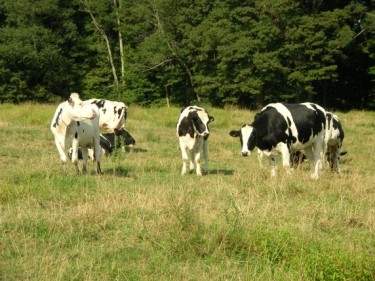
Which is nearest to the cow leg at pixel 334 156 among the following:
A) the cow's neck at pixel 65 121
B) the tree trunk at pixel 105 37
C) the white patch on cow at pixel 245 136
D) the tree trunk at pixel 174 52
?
the white patch on cow at pixel 245 136

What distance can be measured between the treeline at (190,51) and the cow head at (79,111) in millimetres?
25834

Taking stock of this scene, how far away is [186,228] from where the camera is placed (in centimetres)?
568

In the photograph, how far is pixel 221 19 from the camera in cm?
3753

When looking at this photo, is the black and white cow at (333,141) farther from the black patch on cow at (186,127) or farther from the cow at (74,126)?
the cow at (74,126)

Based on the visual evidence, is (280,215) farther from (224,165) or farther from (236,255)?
(224,165)

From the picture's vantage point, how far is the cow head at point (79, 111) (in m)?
10.1

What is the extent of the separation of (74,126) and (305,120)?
4765 millimetres

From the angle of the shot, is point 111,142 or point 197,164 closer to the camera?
point 197,164

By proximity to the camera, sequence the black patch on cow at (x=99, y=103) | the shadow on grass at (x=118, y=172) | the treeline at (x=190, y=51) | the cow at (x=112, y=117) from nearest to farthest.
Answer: the shadow on grass at (x=118, y=172)
the cow at (x=112, y=117)
the black patch on cow at (x=99, y=103)
the treeline at (x=190, y=51)

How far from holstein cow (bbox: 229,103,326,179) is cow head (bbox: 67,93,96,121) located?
3210mm

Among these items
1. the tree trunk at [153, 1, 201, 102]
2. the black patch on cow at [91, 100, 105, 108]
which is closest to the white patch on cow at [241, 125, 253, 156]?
the black patch on cow at [91, 100, 105, 108]

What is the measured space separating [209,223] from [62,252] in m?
1.60

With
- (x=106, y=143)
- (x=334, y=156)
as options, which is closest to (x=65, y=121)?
(x=106, y=143)

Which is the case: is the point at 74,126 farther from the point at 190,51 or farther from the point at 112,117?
the point at 190,51
